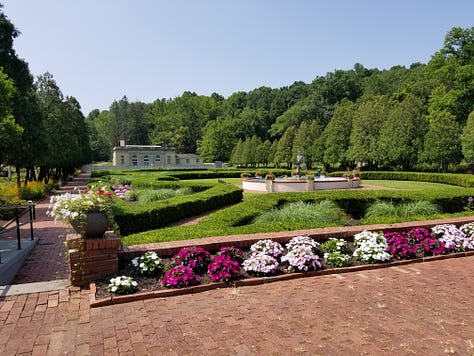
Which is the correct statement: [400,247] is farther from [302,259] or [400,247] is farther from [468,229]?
[468,229]

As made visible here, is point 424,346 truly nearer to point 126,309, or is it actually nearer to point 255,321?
point 255,321

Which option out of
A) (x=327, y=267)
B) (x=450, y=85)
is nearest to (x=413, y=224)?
(x=327, y=267)

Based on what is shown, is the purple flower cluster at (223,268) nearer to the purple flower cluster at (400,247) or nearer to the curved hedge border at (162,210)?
the purple flower cluster at (400,247)

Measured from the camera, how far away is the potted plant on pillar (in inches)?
177

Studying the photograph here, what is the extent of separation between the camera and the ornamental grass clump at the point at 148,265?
15.2 feet

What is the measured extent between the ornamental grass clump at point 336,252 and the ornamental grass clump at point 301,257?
233 millimetres

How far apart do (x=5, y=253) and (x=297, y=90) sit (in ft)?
289

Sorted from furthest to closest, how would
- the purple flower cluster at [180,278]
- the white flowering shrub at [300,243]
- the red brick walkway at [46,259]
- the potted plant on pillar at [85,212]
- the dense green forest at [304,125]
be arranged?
the dense green forest at [304,125] < the red brick walkway at [46,259] < the white flowering shrub at [300,243] < the potted plant on pillar at [85,212] < the purple flower cluster at [180,278]

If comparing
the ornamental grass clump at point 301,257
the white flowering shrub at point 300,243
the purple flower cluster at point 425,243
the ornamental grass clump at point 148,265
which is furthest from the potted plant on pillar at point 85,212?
the purple flower cluster at point 425,243

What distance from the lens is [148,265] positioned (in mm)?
4672

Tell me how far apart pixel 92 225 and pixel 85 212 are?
20cm

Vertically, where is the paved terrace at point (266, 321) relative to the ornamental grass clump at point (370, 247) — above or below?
below

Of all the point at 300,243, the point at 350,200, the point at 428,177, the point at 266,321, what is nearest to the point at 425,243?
the point at 300,243

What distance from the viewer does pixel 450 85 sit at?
124 feet
